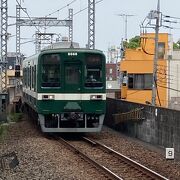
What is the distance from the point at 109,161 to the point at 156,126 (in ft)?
12.2

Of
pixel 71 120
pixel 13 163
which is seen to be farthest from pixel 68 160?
pixel 71 120

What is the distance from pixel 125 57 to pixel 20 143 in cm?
2839

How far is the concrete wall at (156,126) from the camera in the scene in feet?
49.1

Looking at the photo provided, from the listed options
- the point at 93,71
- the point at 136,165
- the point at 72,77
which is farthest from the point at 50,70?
the point at 136,165

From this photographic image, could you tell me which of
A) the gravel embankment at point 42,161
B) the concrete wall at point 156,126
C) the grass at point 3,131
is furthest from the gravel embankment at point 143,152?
the grass at point 3,131

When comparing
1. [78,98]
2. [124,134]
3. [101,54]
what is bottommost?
[124,134]

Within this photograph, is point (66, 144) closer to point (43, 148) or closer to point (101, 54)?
point (43, 148)

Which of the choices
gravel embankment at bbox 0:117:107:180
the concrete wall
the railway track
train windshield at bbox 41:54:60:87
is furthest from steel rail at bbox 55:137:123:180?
the concrete wall

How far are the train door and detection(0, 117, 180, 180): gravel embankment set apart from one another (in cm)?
180

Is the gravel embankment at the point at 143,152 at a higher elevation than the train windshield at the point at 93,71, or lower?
lower

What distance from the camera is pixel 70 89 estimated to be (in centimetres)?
1798

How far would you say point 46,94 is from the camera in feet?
59.0

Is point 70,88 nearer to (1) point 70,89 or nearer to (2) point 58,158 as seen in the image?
(1) point 70,89

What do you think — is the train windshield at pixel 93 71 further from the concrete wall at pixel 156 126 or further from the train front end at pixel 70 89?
the concrete wall at pixel 156 126
